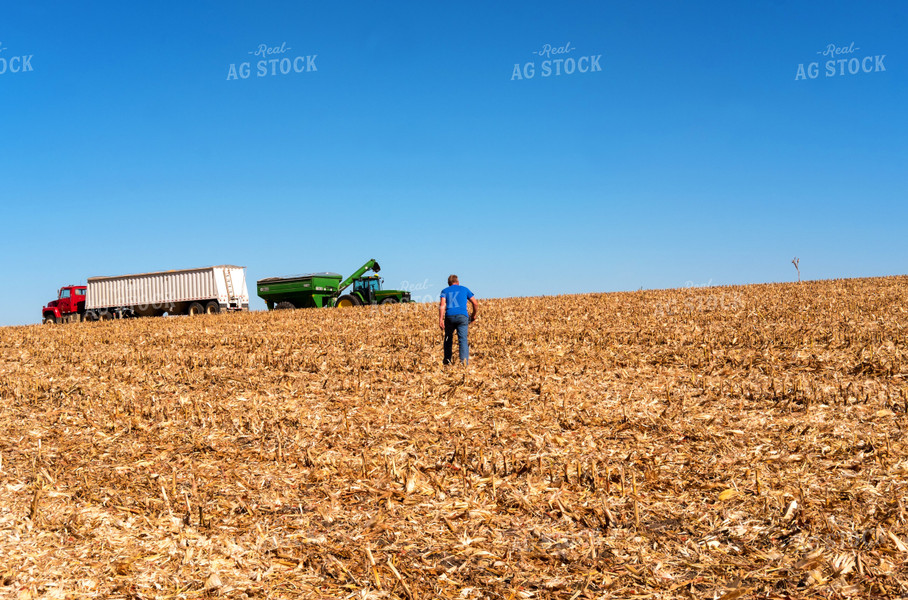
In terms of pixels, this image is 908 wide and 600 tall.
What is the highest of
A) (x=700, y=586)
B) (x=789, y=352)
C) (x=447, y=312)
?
(x=447, y=312)

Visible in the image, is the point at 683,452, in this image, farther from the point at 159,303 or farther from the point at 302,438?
the point at 159,303

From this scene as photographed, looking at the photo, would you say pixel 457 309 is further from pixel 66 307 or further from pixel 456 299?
pixel 66 307

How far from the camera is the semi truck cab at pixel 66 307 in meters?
41.8

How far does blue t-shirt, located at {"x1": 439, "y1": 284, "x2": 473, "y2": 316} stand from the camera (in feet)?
45.9

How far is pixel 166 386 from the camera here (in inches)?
530

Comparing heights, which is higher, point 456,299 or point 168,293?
point 168,293

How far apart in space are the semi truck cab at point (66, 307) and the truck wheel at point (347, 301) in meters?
18.1

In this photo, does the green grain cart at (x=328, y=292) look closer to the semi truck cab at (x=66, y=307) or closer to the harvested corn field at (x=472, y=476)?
the semi truck cab at (x=66, y=307)

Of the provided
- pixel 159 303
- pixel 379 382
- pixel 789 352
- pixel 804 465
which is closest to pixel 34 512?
pixel 379 382

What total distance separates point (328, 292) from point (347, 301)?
1.76m

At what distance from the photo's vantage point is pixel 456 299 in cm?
1398

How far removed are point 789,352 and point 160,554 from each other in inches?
544

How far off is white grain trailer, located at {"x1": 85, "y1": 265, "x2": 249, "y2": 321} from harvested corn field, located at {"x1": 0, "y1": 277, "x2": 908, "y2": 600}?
1001 inches

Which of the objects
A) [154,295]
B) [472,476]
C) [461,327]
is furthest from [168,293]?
[472,476]
